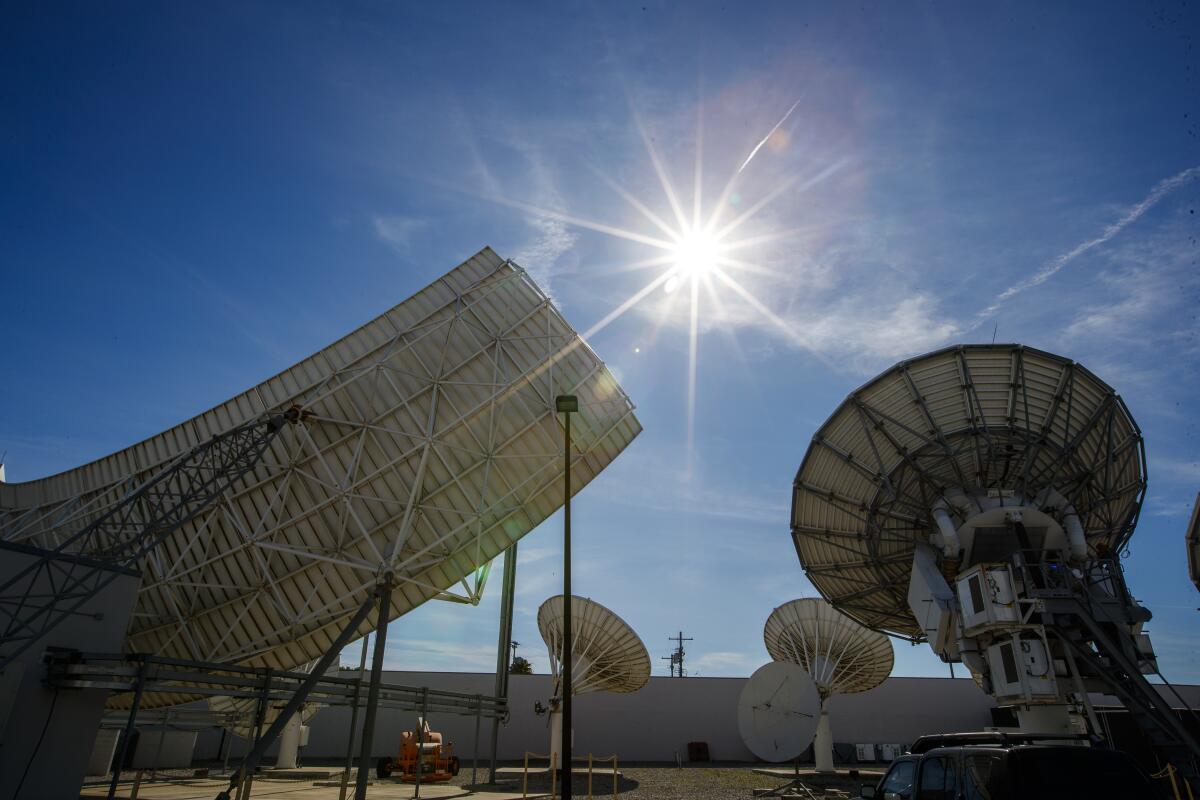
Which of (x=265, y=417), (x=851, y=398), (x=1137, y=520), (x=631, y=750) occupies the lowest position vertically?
(x=631, y=750)

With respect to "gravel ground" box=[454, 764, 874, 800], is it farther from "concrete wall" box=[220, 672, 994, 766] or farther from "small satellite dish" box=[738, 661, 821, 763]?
"concrete wall" box=[220, 672, 994, 766]

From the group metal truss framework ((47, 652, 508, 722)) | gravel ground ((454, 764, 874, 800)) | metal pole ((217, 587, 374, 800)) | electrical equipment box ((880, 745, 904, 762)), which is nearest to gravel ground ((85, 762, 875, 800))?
gravel ground ((454, 764, 874, 800))

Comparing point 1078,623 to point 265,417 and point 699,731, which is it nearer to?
point 265,417

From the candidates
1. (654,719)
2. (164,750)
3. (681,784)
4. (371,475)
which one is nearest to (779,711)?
(681,784)

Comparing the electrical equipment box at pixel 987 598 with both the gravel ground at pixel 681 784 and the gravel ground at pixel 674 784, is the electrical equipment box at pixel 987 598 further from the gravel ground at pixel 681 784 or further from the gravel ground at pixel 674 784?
the gravel ground at pixel 681 784

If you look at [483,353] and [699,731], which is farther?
[699,731]

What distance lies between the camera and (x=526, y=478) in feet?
69.6

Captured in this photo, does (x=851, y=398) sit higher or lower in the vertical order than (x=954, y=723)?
higher

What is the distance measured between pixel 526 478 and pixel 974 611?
12548 mm

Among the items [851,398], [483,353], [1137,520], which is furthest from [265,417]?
[1137,520]

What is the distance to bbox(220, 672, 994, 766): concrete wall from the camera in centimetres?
5234

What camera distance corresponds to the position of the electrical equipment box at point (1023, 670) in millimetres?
17891

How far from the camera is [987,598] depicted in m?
18.8

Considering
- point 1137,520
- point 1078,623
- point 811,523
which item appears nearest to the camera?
point 1078,623
